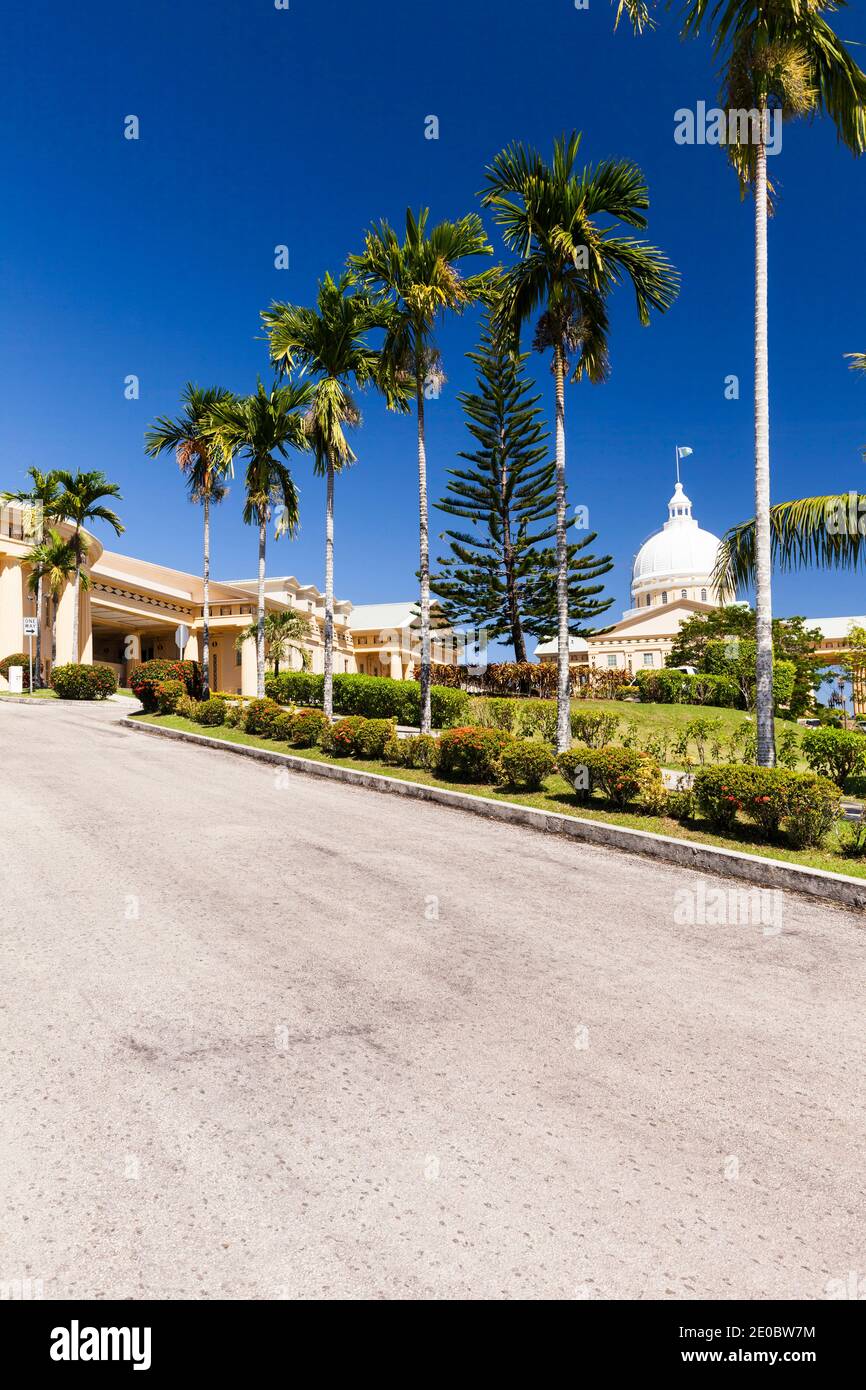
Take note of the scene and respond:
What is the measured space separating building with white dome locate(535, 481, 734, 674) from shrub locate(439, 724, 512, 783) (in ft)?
144

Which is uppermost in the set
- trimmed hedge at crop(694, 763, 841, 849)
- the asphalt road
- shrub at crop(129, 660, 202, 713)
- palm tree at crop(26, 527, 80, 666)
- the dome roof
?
the dome roof

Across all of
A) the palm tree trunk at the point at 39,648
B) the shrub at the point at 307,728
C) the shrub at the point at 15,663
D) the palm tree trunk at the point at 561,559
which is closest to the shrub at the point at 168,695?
A: the shrub at the point at 307,728

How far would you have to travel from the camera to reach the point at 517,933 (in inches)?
221

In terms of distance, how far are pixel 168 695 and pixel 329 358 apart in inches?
433

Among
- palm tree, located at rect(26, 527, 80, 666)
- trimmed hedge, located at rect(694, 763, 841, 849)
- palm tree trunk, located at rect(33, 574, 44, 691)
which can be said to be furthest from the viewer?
palm tree trunk, located at rect(33, 574, 44, 691)

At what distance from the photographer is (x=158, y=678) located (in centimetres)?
2398

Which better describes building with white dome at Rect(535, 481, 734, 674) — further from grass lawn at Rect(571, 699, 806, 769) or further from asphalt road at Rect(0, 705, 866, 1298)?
asphalt road at Rect(0, 705, 866, 1298)

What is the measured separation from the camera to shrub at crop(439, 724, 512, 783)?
12.0 metres

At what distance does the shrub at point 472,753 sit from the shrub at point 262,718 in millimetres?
6276

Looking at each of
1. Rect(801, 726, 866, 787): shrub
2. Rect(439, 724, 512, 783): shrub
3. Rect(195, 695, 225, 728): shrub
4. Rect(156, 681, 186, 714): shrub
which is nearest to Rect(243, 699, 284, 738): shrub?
Rect(195, 695, 225, 728): shrub

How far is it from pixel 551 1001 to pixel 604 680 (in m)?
30.1

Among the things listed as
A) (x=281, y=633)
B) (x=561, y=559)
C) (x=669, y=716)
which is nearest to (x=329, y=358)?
(x=561, y=559)

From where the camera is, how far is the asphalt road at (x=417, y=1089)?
7.80 ft
